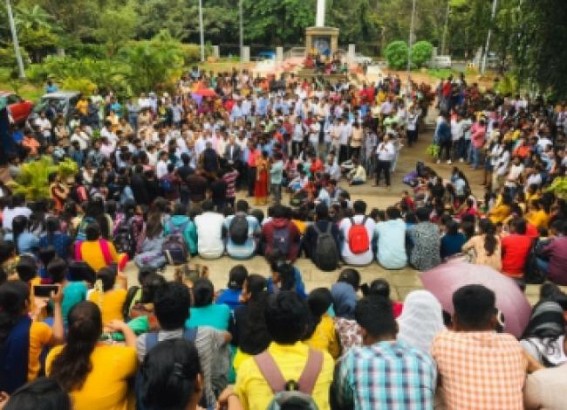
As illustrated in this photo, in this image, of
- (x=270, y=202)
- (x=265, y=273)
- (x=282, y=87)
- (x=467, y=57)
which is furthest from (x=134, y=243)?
(x=467, y=57)

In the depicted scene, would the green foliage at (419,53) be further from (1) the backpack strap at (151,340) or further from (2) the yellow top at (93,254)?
(1) the backpack strap at (151,340)

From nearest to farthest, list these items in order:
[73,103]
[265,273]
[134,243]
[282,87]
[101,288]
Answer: [101,288]
[265,273]
[134,243]
[73,103]
[282,87]

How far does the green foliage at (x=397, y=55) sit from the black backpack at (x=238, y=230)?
3233cm

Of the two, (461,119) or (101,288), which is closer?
(101,288)

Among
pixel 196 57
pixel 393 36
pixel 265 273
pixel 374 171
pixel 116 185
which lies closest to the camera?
pixel 265 273

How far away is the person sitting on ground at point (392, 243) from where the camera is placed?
8.15 meters

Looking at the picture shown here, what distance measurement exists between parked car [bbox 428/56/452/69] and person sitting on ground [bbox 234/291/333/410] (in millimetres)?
39264

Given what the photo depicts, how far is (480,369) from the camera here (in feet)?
9.74

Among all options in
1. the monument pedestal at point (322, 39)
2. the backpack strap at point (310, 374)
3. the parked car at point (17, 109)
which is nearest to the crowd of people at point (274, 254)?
the backpack strap at point (310, 374)

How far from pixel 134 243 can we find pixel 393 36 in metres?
41.5

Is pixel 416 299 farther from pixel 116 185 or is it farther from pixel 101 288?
pixel 116 185

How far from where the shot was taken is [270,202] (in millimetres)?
13422

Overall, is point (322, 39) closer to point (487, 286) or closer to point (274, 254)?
point (274, 254)

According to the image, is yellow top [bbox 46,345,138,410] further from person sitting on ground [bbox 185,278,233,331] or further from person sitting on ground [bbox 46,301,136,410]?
person sitting on ground [bbox 185,278,233,331]
